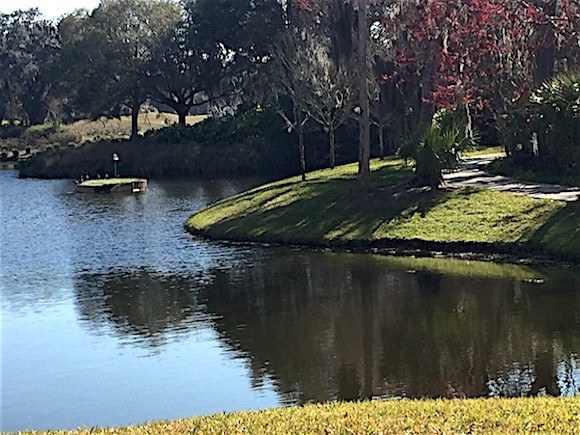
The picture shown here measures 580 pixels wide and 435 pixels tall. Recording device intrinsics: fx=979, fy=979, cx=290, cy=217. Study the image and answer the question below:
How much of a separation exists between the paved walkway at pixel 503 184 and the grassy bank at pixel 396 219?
2.48ft

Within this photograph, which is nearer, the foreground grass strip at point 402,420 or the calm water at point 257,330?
the foreground grass strip at point 402,420

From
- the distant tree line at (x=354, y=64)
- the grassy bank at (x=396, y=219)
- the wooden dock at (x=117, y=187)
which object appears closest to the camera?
the grassy bank at (x=396, y=219)

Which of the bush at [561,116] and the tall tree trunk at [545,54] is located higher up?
the tall tree trunk at [545,54]

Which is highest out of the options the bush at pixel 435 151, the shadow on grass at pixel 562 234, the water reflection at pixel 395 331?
the bush at pixel 435 151

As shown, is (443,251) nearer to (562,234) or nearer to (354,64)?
(562,234)

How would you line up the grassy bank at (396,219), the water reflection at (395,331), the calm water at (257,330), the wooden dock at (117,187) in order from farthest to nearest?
1. the wooden dock at (117,187)
2. the grassy bank at (396,219)
3. the water reflection at (395,331)
4. the calm water at (257,330)

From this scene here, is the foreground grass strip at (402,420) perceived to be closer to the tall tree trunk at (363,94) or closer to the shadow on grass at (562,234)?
the shadow on grass at (562,234)

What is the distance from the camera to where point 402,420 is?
8820mm

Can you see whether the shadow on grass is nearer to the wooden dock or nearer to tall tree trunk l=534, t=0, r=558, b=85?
tall tree trunk l=534, t=0, r=558, b=85

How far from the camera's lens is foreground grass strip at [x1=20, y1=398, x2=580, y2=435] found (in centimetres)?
852

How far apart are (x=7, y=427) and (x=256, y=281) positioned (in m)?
10.5

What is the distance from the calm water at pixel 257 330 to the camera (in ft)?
42.7

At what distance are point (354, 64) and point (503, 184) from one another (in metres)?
12.0

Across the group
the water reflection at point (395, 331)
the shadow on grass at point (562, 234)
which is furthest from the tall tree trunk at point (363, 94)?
the shadow on grass at point (562, 234)
